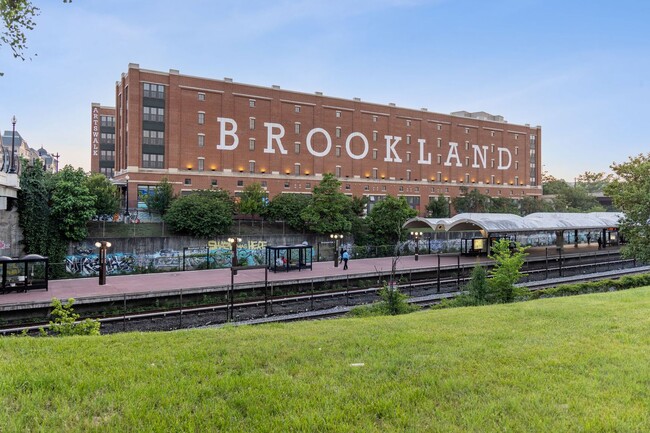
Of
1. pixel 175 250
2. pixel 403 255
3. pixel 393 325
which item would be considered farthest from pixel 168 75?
pixel 393 325

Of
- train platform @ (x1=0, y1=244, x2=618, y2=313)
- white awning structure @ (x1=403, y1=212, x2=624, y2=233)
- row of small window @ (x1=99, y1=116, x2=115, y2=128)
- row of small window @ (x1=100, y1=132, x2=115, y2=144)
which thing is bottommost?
train platform @ (x1=0, y1=244, x2=618, y2=313)

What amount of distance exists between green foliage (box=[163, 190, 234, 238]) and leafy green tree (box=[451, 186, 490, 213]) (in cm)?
4664

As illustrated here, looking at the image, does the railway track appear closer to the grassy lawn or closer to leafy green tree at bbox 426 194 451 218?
the grassy lawn

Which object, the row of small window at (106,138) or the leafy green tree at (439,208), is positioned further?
the row of small window at (106,138)

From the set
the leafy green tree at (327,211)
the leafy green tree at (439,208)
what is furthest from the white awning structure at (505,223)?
the leafy green tree at (439,208)

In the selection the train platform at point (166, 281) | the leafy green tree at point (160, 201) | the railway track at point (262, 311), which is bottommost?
the railway track at point (262, 311)

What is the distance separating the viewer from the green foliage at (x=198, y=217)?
3466 cm

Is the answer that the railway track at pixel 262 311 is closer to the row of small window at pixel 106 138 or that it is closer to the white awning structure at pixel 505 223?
the white awning structure at pixel 505 223

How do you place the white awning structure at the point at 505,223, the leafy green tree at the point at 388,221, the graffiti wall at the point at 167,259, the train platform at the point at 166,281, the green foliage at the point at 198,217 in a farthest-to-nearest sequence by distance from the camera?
the leafy green tree at the point at 388,221 → the white awning structure at the point at 505,223 → the green foliage at the point at 198,217 → the graffiti wall at the point at 167,259 → the train platform at the point at 166,281

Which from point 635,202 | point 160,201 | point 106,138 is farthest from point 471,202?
point 106,138

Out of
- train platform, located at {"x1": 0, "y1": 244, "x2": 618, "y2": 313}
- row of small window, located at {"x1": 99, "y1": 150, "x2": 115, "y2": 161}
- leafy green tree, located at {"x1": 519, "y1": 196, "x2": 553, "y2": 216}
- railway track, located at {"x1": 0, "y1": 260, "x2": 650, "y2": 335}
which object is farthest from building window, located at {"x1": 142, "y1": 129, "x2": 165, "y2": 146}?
leafy green tree, located at {"x1": 519, "y1": 196, "x2": 553, "y2": 216}

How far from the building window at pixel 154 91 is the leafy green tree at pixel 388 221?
31.9 metres

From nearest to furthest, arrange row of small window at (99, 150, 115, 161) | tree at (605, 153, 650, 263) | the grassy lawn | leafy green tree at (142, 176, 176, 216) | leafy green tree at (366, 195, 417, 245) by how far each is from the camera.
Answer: the grassy lawn → tree at (605, 153, 650, 263) → leafy green tree at (366, 195, 417, 245) → leafy green tree at (142, 176, 176, 216) → row of small window at (99, 150, 115, 161)

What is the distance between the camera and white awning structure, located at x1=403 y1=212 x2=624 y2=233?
40781mm
